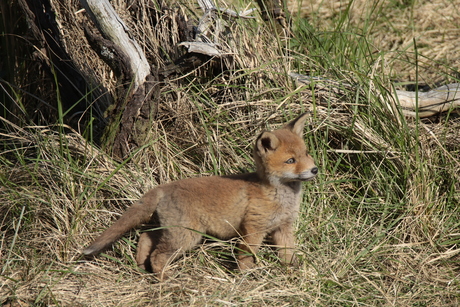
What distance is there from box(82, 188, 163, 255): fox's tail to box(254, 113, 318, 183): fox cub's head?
0.96 metres

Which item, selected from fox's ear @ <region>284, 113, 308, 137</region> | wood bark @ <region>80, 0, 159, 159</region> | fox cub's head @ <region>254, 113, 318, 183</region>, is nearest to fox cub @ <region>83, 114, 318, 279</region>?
fox cub's head @ <region>254, 113, 318, 183</region>

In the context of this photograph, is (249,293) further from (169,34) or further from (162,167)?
(169,34)

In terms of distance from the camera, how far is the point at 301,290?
3990 mm

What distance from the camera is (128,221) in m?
4.16

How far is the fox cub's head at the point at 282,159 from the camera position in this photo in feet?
13.8

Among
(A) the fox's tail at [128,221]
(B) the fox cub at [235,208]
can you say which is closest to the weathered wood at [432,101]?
(B) the fox cub at [235,208]

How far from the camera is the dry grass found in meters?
3.99

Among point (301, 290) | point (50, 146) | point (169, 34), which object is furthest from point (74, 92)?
point (301, 290)

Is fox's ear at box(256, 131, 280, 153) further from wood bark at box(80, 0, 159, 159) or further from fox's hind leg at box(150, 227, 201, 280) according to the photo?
wood bark at box(80, 0, 159, 159)

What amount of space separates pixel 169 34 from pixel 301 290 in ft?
10.7

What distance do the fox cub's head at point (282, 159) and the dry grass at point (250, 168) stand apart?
2.25ft

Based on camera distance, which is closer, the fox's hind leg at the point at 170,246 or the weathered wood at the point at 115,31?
the fox's hind leg at the point at 170,246

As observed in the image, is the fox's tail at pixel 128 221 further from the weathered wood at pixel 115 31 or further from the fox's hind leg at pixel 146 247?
the weathered wood at pixel 115 31

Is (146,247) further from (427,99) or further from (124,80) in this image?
(427,99)
